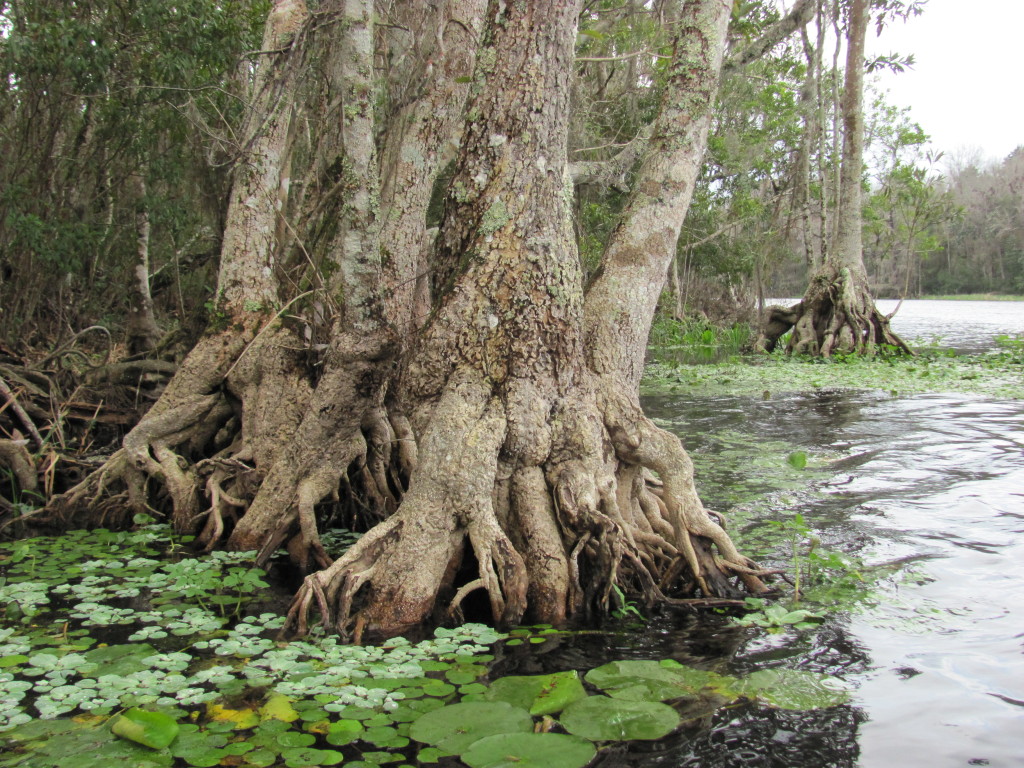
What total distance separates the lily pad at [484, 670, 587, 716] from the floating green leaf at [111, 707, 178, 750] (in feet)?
3.62

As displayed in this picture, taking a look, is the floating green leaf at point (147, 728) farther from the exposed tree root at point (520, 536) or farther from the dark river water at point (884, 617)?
the dark river water at point (884, 617)

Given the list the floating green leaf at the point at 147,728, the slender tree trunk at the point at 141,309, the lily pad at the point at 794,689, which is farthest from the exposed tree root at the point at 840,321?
the floating green leaf at the point at 147,728

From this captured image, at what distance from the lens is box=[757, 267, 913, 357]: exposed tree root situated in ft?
48.6

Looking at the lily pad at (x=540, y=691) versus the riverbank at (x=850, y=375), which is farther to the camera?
the riverbank at (x=850, y=375)

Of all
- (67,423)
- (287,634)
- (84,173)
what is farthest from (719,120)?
(287,634)

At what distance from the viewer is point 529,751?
250cm

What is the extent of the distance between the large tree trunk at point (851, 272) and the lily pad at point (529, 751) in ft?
45.3

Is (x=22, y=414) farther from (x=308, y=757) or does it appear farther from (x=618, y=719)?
(x=618, y=719)

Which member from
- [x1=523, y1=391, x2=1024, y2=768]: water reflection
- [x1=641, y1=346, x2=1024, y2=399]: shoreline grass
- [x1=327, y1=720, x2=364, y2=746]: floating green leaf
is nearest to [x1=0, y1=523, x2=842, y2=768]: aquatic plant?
[x1=327, y1=720, x2=364, y2=746]: floating green leaf

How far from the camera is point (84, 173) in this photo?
8945 mm

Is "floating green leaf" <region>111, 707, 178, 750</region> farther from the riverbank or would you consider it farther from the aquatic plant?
the riverbank

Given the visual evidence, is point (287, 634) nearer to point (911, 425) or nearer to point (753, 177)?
point (911, 425)

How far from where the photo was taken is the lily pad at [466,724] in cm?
261

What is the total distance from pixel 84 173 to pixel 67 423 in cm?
365
